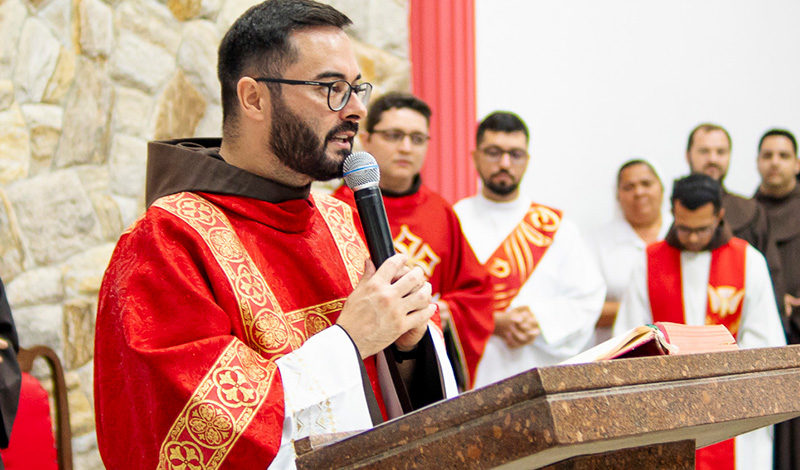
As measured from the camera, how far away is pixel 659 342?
1.37m

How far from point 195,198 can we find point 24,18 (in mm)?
1892

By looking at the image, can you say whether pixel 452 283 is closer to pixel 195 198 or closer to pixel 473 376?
pixel 473 376

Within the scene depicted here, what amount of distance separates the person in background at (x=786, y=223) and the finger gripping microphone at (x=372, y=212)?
3633mm

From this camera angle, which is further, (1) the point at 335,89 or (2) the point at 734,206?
(2) the point at 734,206

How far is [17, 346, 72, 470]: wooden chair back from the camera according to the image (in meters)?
3.28

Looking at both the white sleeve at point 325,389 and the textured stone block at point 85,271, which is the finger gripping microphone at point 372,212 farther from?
the textured stone block at point 85,271

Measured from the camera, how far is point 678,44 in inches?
302

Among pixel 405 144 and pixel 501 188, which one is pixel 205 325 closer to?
pixel 405 144

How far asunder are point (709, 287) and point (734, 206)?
1.00m

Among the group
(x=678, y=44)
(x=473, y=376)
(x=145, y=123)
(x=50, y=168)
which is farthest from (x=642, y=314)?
(x=678, y=44)

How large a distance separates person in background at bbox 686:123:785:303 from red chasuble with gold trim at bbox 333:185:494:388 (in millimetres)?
1734

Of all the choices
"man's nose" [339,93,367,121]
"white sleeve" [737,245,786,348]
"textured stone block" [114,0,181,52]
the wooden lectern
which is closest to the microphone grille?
"man's nose" [339,93,367,121]

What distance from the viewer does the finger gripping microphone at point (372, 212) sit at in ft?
6.15

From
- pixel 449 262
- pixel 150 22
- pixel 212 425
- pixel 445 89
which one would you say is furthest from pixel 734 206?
→ pixel 212 425
